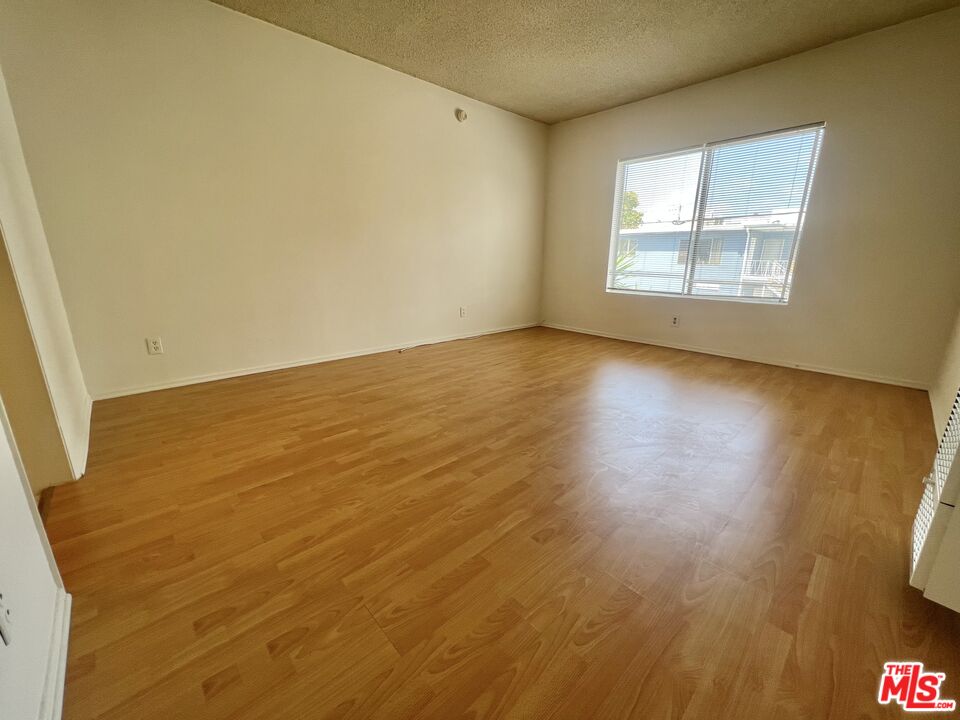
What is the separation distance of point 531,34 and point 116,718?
13.4 feet

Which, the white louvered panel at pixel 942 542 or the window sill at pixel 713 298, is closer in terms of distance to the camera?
the white louvered panel at pixel 942 542

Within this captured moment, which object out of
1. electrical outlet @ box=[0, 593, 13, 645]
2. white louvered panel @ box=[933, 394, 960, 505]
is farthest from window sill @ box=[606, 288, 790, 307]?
electrical outlet @ box=[0, 593, 13, 645]

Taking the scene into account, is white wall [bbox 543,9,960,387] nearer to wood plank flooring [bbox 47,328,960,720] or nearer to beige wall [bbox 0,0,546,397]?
wood plank flooring [bbox 47,328,960,720]

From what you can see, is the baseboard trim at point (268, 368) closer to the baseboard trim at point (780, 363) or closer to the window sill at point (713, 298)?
the baseboard trim at point (780, 363)

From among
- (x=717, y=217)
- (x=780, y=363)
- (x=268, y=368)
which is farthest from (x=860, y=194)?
(x=268, y=368)

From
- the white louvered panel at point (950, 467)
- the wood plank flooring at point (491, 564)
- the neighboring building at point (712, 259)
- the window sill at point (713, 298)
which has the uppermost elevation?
the neighboring building at point (712, 259)

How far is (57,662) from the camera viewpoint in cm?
85

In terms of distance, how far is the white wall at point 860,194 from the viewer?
2770 millimetres

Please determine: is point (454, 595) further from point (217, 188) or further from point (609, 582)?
point (217, 188)

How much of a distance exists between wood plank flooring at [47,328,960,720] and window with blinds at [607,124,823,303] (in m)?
1.85

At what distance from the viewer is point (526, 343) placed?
176 inches

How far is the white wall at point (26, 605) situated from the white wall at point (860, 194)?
4802 mm

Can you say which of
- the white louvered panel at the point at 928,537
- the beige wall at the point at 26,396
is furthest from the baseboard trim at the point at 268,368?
the white louvered panel at the point at 928,537

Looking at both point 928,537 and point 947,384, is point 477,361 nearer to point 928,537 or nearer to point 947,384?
Result: point 928,537
